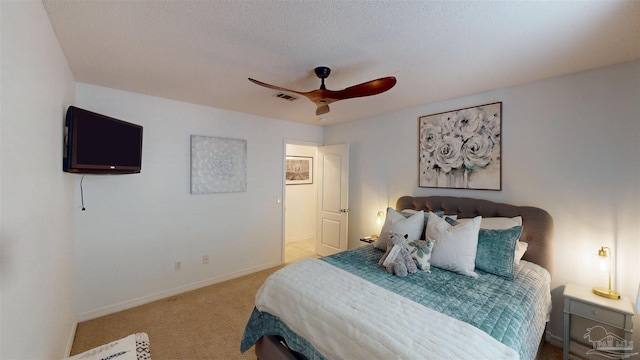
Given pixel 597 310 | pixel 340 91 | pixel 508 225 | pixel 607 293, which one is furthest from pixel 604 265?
pixel 340 91

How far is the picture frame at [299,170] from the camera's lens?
5.71 metres

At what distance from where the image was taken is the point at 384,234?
2.78 m

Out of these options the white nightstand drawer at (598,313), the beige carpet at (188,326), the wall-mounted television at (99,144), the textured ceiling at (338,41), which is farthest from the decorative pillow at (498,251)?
the wall-mounted television at (99,144)

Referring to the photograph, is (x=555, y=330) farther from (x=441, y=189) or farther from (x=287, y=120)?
(x=287, y=120)

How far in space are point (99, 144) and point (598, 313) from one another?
4.16 m

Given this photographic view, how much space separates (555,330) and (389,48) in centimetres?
290

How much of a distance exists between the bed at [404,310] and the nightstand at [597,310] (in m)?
0.17

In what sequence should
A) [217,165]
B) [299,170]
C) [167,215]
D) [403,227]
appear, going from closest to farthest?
[403,227] → [167,215] → [217,165] → [299,170]

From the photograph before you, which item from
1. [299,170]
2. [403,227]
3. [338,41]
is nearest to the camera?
[338,41]

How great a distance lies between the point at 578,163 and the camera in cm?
223

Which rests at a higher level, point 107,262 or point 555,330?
point 107,262

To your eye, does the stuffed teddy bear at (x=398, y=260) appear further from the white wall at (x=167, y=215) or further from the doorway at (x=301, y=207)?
the doorway at (x=301, y=207)

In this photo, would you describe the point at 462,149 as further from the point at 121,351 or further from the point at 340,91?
the point at 121,351

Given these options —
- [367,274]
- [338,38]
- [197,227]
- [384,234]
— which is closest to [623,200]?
[384,234]
